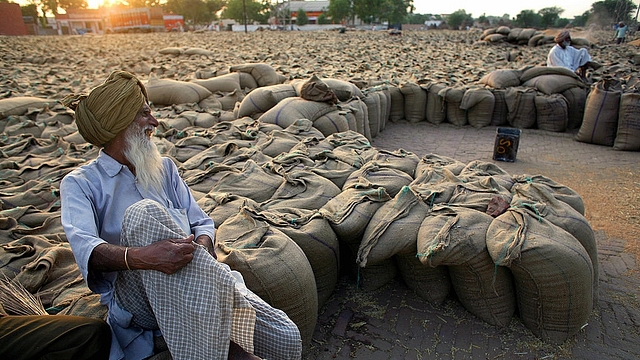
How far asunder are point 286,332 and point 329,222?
0.92 metres

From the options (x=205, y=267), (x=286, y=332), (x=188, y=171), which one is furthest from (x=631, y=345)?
(x=188, y=171)

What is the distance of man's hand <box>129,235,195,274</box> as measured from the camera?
1380 mm

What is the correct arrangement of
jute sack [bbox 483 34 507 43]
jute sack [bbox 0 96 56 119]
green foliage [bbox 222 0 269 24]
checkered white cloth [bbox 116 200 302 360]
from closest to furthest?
checkered white cloth [bbox 116 200 302 360] → jute sack [bbox 0 96 56 119] → jute sack [bbox 483 34 507 43] → green foliage [bbox 222 0 269 24]

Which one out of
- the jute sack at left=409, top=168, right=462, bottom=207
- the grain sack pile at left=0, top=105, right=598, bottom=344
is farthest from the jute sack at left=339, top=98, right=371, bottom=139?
the jute sack at left=409, top=168, right=462, bottom=207

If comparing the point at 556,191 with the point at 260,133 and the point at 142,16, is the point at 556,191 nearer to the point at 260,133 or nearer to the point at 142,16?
the point at 260,133

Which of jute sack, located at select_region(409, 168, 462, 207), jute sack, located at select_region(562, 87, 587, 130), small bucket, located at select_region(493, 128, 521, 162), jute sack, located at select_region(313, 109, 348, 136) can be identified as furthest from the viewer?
jute sack, located at select_region(562, 87, 587, 130)

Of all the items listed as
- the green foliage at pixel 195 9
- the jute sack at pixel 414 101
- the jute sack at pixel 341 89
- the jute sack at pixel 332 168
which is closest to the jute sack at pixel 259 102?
the jute sack at pixel 341 89

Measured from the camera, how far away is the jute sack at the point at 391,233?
2.28 m

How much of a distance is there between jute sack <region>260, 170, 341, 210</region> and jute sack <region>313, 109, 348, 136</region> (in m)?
2.08

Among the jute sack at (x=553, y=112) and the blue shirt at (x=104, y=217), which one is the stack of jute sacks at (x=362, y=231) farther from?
the jute sack at (x=553, y=112)

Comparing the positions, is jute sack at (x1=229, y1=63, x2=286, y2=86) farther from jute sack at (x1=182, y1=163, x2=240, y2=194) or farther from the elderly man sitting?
the elderly man sitting

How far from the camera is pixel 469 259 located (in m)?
2.13

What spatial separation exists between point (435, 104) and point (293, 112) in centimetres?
363

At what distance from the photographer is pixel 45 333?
135 cm
